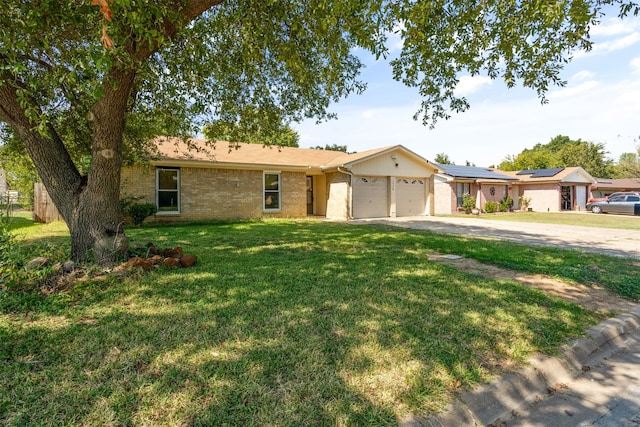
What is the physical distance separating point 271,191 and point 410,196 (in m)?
8.60

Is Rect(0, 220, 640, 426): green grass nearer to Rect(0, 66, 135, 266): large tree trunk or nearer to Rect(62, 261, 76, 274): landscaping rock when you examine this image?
Rect(62, 261, 76, 274): landscaping rock

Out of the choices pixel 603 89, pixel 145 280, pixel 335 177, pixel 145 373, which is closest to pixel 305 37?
pixel 145 280

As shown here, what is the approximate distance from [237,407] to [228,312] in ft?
5.42

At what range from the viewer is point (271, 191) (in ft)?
53.8

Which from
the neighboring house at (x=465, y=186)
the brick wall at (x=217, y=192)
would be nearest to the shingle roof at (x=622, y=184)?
the neighboring house at (x=465, y=186)

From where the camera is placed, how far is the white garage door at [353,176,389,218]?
17438mm

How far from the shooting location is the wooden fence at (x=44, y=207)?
13.3m

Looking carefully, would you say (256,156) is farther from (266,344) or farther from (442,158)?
(442,158)

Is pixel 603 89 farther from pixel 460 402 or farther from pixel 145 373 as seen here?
pixel 145 373

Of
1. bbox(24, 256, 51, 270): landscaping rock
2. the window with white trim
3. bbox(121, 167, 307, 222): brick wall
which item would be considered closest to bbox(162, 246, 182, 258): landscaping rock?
bbox(24, 256, 51, 270): landscaping rock

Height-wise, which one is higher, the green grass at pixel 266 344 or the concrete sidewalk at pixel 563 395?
the green grass at pixel 266 344

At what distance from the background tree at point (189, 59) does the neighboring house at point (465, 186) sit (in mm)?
16737

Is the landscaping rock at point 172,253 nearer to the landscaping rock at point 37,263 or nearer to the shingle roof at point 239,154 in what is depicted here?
the landscaping rock at point 37,263

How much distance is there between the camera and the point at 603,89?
9430mm
